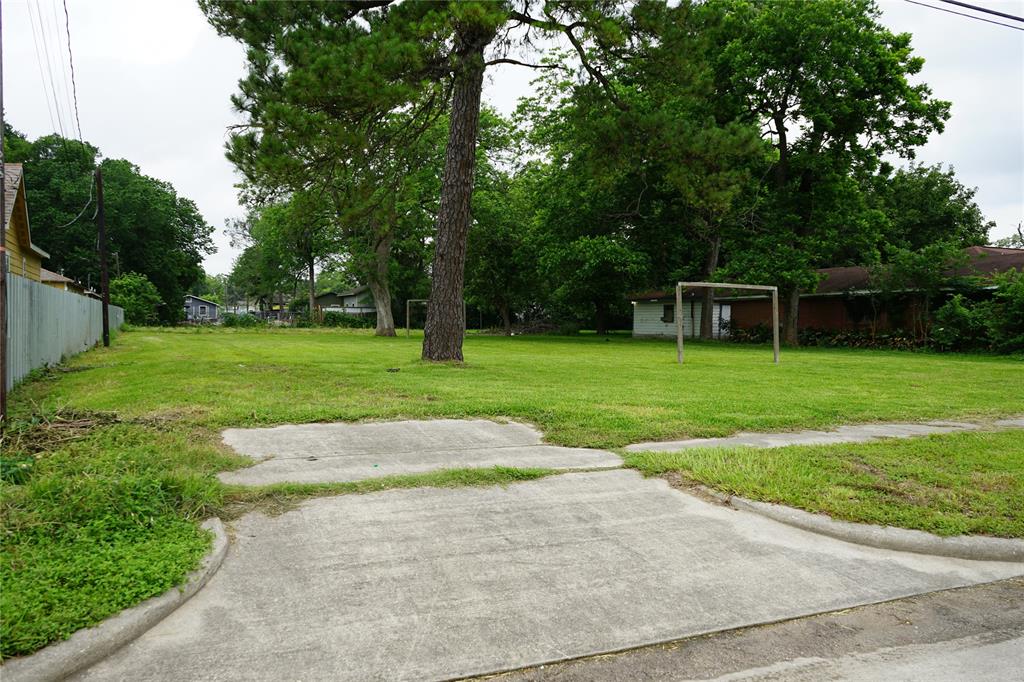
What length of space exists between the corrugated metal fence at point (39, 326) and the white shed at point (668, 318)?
29.8 m

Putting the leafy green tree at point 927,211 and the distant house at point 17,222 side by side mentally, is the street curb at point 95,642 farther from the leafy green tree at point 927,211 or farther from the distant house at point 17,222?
the leafy green tree at point 927,211

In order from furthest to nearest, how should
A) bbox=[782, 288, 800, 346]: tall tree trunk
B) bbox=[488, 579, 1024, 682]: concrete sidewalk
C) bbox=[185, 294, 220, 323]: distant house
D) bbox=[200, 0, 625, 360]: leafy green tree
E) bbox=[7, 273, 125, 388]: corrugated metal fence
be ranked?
1. bbox=[185, 294, 220, 323]: distant house
2. bbox=[782, 288, 800, 346]: tall tree trunk
3. bbox=[200, 0, 625, 360]: leafy green tree
4. bbox=[7, 273, 125, 388]: corrugated metal fence
5. bbox=[488, 579, 1024, 682]: concrete sidewalk

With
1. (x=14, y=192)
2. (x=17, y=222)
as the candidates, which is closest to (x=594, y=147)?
(x=14, y=192)

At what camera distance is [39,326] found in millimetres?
12297

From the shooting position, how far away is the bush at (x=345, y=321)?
59000 mm

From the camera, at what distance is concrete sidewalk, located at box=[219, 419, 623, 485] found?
5438mm

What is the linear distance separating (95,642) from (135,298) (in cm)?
4523

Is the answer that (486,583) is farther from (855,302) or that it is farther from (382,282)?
(382,282)

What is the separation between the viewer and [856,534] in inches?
167

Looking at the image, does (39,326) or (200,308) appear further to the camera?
(200,308)

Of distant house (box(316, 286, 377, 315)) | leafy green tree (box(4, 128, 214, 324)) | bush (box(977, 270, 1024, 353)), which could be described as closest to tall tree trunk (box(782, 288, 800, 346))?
bush (box(977, 270, 1024, 353))

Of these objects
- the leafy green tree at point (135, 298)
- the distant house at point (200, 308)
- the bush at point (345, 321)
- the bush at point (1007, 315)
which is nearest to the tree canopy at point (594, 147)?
the bush at point (1007, 315)

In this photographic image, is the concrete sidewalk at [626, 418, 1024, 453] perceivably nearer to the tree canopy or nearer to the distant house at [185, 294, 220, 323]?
the tree canopy

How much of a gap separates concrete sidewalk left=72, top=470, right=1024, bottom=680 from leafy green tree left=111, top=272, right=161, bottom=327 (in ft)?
A: 139
